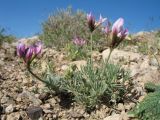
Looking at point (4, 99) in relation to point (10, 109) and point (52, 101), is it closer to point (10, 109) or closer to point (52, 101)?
point (10, 109)

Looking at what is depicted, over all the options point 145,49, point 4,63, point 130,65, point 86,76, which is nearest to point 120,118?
point 86,76

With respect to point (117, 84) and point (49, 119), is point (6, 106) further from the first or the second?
point (117, 84)

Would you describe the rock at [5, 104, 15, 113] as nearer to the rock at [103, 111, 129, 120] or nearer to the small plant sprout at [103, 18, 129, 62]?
the rock at [103, 111, 129, 120]

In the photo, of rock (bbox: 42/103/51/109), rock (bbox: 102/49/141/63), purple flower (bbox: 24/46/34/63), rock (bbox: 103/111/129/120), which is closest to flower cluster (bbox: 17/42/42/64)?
purple flower (bbox: 24/46/34/63)

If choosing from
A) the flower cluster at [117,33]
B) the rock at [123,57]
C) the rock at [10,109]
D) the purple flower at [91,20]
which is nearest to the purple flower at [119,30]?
the flower cluster at [117,33]

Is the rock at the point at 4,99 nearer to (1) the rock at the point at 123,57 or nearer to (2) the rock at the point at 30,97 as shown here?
(2) the rock at the point at 30,97
